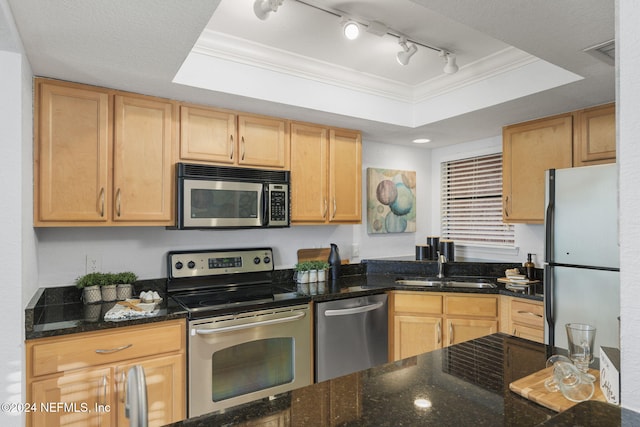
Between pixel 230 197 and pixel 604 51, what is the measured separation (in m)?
2.24

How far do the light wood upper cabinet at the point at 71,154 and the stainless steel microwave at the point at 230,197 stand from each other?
452 millimetres

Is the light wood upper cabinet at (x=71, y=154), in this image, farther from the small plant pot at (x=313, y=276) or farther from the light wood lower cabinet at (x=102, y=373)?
the small plant pot at (x=313, y=276)

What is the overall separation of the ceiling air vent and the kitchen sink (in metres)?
1.75

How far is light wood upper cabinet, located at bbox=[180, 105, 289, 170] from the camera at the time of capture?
8.61ft

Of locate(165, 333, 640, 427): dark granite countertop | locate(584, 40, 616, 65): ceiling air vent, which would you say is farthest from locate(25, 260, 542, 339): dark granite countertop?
locate(584, 40, 616, 65): ceiling air vent

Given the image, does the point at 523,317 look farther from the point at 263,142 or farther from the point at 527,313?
the point at 263,142

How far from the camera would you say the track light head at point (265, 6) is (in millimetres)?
1775

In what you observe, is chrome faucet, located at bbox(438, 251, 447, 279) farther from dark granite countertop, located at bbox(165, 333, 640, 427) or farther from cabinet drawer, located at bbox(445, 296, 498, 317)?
A: dark granite countertop, located at bbox(165, 333, 640, 427)

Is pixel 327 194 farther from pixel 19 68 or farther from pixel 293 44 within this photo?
pixel 19 68

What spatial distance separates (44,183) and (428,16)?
7.49ft

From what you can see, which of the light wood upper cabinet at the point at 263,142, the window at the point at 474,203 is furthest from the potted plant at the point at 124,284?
the window at the point at 474,203

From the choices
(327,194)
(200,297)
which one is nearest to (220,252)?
(200,297)

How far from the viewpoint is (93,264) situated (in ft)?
8.43

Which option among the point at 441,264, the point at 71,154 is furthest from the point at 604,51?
the point at 71,154
